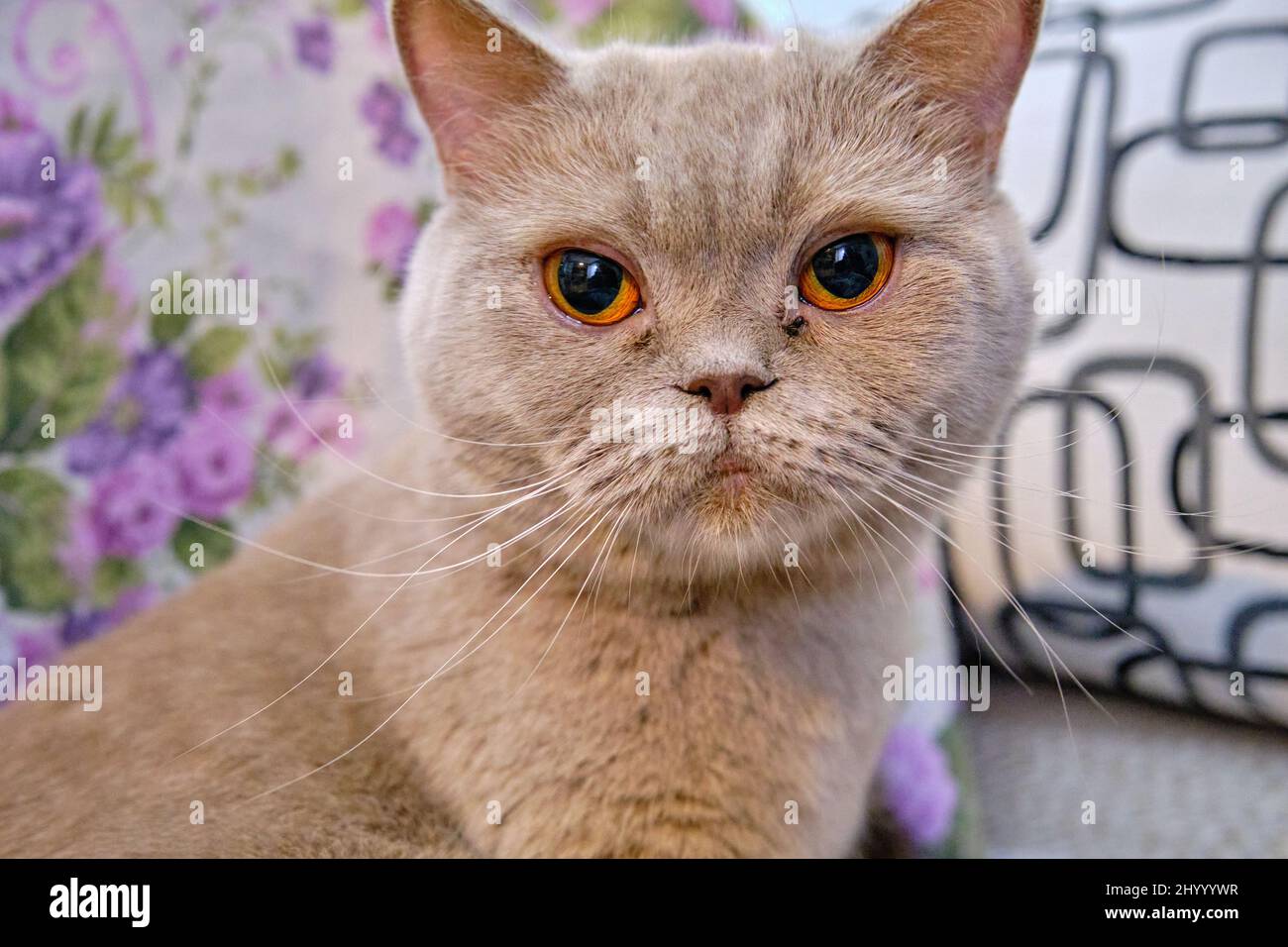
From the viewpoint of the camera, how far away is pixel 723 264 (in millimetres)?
647

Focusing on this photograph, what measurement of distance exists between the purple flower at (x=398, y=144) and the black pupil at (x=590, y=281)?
62cm

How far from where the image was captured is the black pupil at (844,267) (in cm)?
67

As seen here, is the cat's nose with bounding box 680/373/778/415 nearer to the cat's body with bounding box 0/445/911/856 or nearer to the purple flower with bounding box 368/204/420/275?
the cat's body with bounding box 0/445/911/856

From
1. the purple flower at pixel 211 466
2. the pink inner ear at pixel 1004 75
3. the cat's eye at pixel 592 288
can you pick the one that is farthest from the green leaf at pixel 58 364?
the pink inner ear at pixel 1004 75

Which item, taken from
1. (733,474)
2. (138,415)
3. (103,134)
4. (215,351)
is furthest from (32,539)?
(733,474)

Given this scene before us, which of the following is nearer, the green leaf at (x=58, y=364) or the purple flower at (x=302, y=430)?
the green leaf at (x=58, y=364)

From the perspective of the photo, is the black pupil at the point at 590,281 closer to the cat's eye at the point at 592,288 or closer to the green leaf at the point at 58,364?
the cat's eye at the point at 592,288

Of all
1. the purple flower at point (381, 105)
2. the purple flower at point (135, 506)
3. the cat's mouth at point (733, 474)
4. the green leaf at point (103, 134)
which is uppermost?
the purple flower at point (381, 105)

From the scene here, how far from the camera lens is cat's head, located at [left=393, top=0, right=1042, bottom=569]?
619 millimetres

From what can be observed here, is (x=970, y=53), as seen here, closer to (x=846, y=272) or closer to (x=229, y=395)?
(x=846, y=272)

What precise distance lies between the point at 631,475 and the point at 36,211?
0.77 metres

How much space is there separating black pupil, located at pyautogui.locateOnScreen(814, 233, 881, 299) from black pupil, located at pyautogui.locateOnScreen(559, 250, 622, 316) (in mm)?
142
